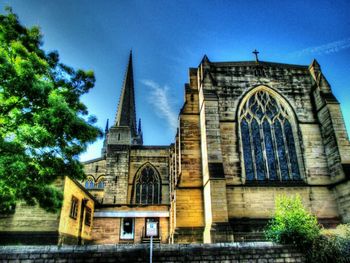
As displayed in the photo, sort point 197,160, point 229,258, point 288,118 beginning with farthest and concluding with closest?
point 288,118
point 197,160
point 229,258

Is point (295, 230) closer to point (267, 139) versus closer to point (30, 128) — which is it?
point (267, 139)

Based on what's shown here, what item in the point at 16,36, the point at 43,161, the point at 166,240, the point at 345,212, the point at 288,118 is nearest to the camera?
the point at 43,161

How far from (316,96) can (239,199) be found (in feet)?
23.5

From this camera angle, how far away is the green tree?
292 inches

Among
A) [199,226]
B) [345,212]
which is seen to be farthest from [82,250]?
[345,212]

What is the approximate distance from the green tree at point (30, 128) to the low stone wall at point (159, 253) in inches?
85.6

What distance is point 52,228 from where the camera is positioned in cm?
1196

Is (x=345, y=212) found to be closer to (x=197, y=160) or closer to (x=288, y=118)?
(x=288, y=118)

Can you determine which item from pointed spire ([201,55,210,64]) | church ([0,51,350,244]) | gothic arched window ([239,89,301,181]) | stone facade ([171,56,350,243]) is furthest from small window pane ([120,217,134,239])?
pointed spire ([201,55,210,64])

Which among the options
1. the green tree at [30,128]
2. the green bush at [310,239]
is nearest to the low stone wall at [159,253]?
the green bush at [310,239]

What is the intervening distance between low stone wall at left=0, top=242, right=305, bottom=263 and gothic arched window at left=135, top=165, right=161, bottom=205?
705 inches

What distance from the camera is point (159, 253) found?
6.32m

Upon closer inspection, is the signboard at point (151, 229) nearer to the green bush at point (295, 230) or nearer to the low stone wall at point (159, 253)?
the low stone wall at point (159, 253)

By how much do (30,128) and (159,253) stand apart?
17.1 ft
